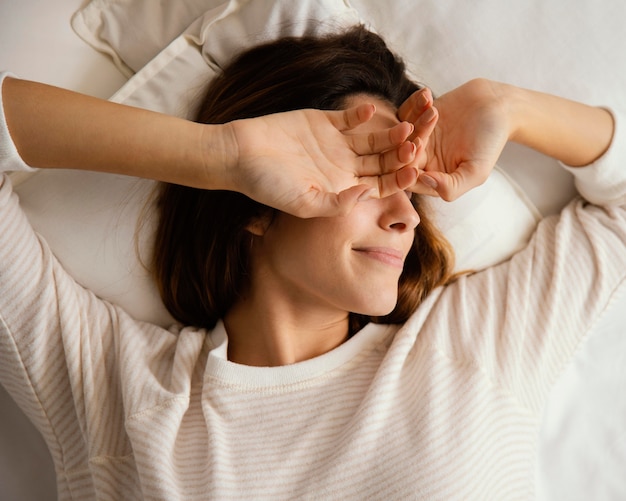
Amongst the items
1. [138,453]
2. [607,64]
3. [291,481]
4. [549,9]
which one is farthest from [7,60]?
[607,64]

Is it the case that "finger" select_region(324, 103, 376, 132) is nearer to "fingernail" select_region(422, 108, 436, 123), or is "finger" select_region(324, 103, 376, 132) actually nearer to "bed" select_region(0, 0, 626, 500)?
"fingernail" select_region(422, 108, 436, 123)

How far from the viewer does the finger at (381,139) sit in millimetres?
986

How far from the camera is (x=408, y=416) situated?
1119 millimetres

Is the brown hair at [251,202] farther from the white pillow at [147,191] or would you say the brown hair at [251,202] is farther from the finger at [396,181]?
the finger at [396,181]

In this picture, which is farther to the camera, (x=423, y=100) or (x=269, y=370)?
(x=269, y=370)

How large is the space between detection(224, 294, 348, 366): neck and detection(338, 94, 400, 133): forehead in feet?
1.22

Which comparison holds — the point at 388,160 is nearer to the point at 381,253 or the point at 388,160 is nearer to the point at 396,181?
the point at 396,181

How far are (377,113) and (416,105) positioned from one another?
0.28 ft

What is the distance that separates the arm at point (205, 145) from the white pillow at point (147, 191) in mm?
180

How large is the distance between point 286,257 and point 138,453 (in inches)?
17.2

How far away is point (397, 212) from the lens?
108 cm

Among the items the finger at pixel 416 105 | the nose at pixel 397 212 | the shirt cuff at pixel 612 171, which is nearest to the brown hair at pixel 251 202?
the finger at pixel 416 105

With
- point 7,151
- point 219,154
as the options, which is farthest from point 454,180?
point 7,151

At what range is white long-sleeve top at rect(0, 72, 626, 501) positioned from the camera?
1071mm
